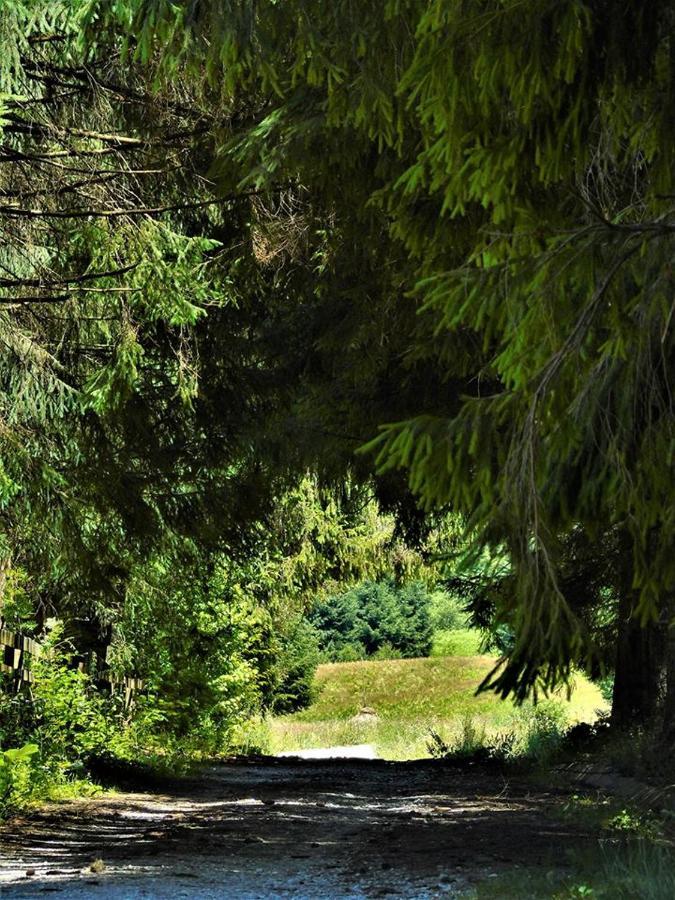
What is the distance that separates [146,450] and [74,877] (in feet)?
12.0

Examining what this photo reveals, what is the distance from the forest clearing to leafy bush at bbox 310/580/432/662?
37028 millimetres

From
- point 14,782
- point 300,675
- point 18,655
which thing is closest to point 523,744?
point 18,655

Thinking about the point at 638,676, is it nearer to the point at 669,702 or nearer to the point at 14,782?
the point at 669,702

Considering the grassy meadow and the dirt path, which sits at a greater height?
the grassy meadow

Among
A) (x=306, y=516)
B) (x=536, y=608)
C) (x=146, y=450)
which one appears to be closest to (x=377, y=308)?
(x=146, y=450)

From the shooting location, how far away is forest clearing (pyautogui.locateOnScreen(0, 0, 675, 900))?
13.1 ft

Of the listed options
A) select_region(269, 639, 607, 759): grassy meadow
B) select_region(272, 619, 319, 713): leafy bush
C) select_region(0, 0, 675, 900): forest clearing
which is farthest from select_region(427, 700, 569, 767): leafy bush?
select_region(272, 619, 319, 713): leafy bush

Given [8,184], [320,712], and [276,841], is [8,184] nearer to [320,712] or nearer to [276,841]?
[276,841]

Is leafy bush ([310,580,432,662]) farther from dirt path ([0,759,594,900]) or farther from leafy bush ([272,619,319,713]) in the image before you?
dirt path ([0,759,594,900])

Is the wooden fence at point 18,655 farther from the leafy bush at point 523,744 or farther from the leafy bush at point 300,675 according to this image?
the leafy bush at point 300,675

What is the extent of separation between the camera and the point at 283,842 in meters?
8.49

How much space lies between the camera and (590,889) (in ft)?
18.6

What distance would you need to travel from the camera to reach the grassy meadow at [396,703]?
3034 cm

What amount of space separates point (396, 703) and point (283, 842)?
106 feet
